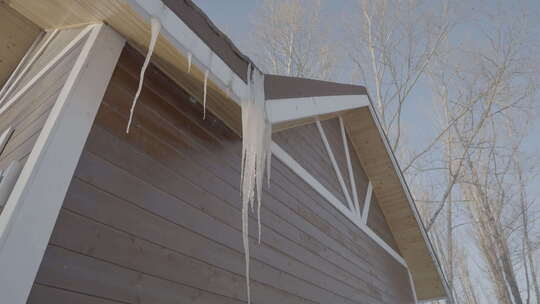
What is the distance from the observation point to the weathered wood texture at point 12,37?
7.69 feet

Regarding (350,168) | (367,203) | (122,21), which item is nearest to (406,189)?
(367,203)

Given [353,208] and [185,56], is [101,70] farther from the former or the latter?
[353,208]

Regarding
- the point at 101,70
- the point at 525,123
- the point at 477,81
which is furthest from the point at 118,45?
the point at 525,123

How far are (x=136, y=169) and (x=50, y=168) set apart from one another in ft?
1.29

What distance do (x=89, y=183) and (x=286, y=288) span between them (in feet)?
4.86

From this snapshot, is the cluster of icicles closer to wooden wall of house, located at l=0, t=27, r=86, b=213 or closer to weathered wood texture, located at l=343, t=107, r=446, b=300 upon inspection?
Answer: wooden wall of house, located at l=0, t=27, r=86, b=213

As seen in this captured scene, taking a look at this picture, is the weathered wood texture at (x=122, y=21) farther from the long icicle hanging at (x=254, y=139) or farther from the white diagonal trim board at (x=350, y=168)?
the white diagonal trim board at (x=350, y=168)

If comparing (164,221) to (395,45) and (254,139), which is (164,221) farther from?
(395,45)

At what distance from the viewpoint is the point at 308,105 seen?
277 cm

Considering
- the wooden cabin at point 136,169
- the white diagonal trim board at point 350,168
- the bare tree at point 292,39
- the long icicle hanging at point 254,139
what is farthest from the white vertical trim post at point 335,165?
the bare tree at point 292,39

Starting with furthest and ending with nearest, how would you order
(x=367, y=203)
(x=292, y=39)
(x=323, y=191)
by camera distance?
1. (x=292, y=39)
2. (x=367, y=203)
3. (x=323, y=191)

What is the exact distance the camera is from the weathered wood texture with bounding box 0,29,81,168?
1365 mm

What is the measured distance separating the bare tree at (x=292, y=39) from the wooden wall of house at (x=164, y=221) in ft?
23.4

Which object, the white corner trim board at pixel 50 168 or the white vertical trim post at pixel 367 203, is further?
the white vertical trim post at pixel 367 203
